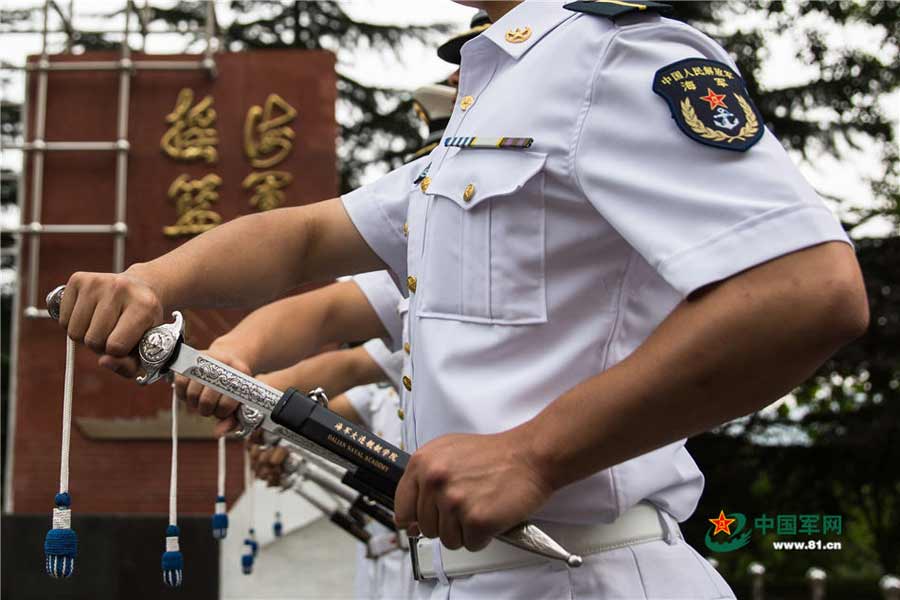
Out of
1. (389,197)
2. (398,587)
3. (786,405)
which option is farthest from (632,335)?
(786,405)

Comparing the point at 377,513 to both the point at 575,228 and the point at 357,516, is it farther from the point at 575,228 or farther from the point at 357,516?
the point at 575,228

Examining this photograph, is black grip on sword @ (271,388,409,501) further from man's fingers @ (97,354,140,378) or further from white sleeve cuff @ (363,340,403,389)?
white sleeve cuff @ (363,340,403,389)

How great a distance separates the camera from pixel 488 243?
1.30m

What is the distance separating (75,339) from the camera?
1332mm

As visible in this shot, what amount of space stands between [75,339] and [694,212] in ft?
2.30

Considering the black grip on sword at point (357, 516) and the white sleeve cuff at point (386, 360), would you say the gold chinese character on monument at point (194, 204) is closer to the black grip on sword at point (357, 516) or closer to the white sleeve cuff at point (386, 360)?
the black grip on sword at point (357, 516)

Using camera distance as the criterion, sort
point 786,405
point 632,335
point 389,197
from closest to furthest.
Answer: point 632,335 < point 389,197 < point 786,405

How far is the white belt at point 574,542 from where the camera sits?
4.20 ft

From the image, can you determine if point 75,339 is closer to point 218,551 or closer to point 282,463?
point 282,463

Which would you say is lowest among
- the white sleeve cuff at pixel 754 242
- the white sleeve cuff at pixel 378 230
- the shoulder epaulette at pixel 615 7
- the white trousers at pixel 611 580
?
the white trousers at pixel 611 580

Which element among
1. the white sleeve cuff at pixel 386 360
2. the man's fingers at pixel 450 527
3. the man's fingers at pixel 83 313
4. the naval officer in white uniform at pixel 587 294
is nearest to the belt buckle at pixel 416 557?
the naval officer in white uniform at pixel 587 294

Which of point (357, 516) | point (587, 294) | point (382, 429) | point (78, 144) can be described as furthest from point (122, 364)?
point (78, 144)

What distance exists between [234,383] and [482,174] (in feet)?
1.24

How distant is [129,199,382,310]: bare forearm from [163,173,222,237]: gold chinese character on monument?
5.78m
